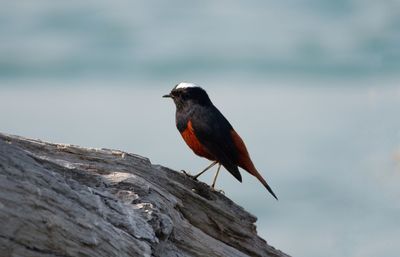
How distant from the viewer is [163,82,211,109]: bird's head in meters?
15.7

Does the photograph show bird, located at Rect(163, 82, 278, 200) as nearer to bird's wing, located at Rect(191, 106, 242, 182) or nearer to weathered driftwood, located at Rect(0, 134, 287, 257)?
bird's wing, located at Rect(191, 106, 242, 182)

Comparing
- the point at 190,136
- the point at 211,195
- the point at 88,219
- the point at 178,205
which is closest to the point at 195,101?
the point at 190,136

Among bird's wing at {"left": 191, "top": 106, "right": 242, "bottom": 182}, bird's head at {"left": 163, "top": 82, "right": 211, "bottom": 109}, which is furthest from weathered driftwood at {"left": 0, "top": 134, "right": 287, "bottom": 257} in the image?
bird's head at {"left": 163, "top": 82, "right": 211, "bottom": 109}

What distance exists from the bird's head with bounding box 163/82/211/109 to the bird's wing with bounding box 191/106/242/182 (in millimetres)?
346

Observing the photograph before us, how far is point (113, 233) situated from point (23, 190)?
4.57 ft

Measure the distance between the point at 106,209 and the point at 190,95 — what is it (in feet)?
15.3

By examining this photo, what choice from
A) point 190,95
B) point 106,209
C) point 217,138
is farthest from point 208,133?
point 106,209

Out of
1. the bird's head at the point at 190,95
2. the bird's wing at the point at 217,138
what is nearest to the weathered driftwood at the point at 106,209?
the bird's wing at the point at 217,138

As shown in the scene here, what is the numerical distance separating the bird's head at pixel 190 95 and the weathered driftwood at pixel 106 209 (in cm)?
166

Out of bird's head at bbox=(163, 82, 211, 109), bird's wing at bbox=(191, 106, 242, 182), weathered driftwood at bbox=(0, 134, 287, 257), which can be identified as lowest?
weathered driftwood at bbox=(0, 134, 287, 257)

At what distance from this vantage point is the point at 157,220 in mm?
12000

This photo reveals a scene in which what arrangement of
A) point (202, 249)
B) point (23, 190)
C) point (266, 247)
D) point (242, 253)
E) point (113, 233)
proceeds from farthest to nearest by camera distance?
point (266, 247), point (242, 253), point (202, 249), point (113, 233), point (23, 190)

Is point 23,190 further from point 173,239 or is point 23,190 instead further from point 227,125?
point 227,125

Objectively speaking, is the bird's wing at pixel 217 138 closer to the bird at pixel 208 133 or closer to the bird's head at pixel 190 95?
the bird at pixel 208 133
